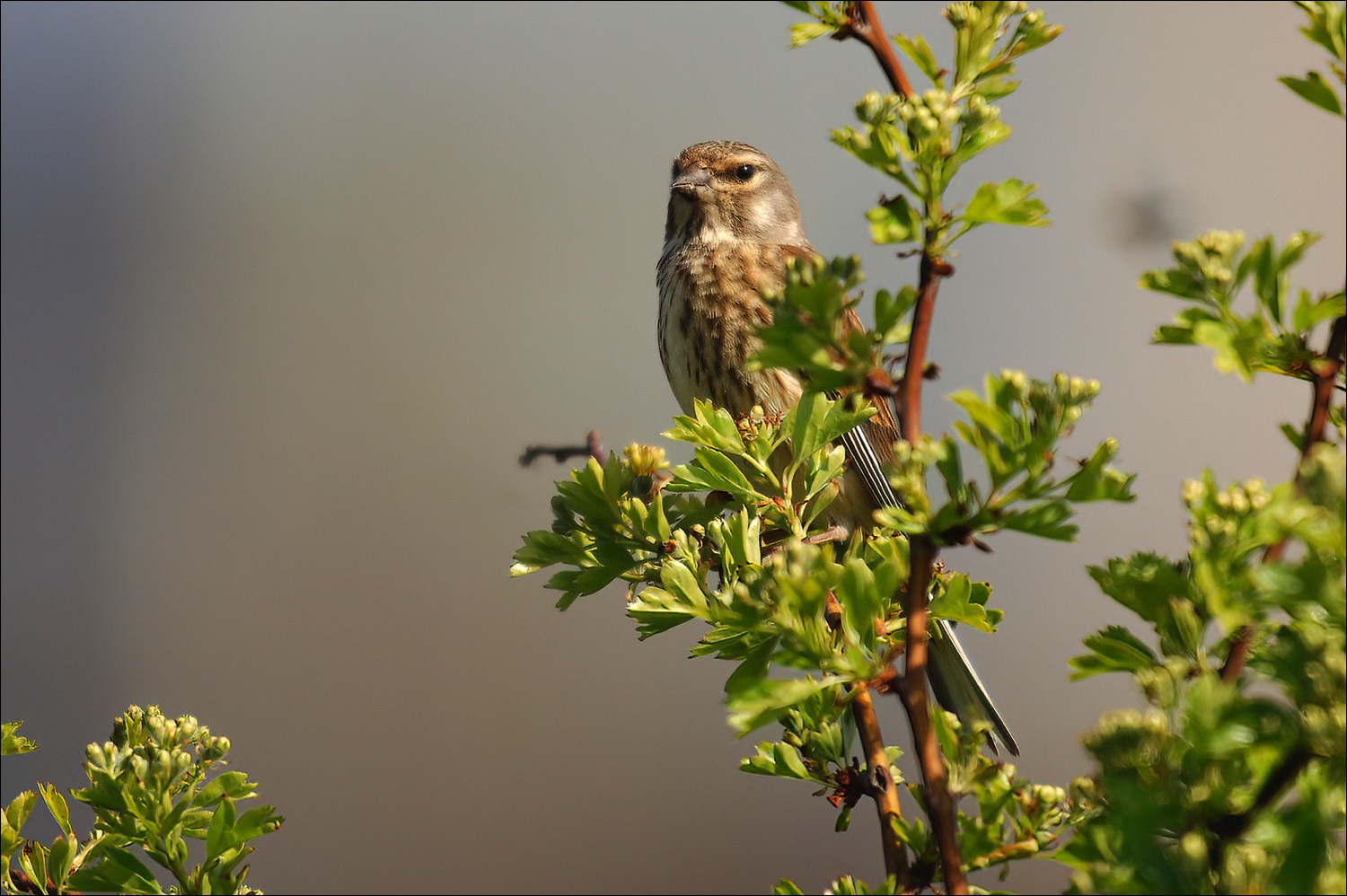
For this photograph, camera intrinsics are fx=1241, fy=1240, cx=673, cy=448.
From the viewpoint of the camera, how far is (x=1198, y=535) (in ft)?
2.27

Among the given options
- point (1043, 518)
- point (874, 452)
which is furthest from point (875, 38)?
point (874, 452)

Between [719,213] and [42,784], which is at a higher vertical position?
[719,213]

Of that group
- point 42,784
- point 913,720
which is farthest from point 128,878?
point 913,720

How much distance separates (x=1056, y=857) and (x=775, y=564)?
217mm

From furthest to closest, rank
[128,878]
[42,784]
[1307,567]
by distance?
[42,784] < [128,878] < [1307,567]

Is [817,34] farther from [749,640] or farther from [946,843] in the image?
[946,843]

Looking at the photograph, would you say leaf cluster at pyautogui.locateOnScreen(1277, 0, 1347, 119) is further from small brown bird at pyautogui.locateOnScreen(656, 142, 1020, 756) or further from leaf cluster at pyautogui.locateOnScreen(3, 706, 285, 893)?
small brown bird at pyautogui.locateOnScreen(656, 142, 1020, 756)

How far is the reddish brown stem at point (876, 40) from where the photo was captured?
81cm

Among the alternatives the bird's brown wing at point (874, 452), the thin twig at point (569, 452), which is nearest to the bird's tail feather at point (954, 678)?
the bird's brown wing at point (874, 452)

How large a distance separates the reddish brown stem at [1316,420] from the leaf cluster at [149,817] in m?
0.62

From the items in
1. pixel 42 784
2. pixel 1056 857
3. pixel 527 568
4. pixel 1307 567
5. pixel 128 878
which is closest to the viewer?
pixel 1307 567

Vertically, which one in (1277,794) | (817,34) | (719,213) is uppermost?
(719,213)

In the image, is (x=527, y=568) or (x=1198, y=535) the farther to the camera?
(x=527, y=568)

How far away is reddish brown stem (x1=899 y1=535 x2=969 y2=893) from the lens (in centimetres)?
67
